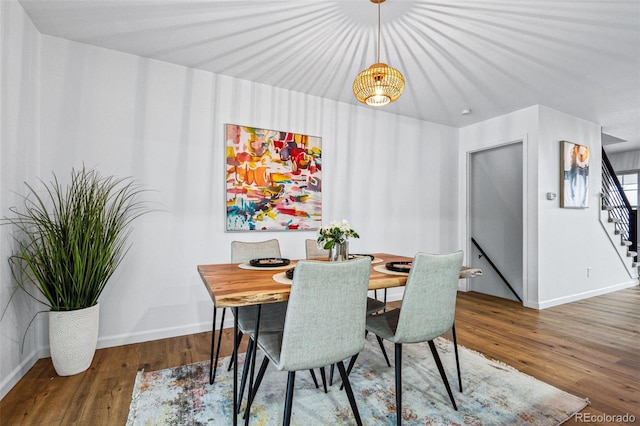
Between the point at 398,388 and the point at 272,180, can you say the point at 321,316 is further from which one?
the point at 272,180

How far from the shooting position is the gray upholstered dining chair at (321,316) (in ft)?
4.25

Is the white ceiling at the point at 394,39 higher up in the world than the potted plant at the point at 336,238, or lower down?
higher up

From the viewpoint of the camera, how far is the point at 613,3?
2.07 meters

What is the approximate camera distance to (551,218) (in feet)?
13.0

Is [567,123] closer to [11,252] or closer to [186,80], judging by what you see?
[186,80]

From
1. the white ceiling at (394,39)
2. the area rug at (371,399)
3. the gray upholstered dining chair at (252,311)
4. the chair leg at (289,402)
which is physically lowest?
the area rug at (371,399)

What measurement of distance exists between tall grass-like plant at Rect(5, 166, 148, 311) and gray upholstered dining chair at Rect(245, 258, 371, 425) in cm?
154

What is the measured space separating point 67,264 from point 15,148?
826 mm

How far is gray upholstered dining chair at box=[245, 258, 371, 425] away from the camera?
4.25ft

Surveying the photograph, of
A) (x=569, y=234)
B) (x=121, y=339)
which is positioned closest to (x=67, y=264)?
(x=121, y=339)

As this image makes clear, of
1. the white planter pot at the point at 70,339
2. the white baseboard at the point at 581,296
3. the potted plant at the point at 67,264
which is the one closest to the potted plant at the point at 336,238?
the potted plant at the point at 67,264

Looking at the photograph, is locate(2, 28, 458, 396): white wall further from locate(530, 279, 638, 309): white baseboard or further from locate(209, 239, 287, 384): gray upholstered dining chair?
locate(530, 279, 638, 309): white baseboard

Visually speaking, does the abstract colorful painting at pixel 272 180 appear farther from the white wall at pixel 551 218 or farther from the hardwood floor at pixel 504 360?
the white wall at pixel 551 218

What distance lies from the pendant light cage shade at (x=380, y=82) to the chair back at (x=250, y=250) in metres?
1.39
